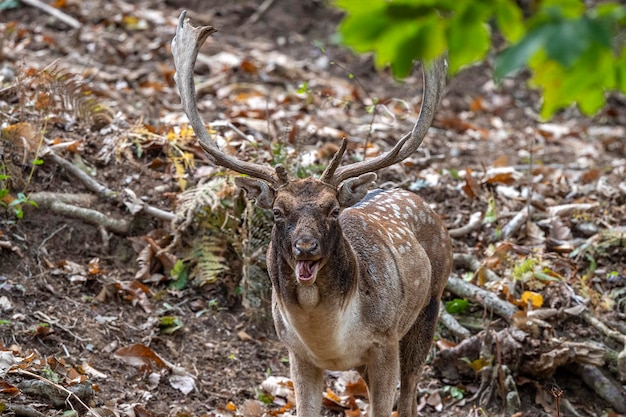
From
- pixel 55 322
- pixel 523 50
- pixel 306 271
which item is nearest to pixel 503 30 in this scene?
pixel 523 50

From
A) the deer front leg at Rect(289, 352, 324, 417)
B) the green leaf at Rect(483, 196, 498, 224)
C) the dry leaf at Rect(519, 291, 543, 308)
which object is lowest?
the dry leaf at Rect(519, 291, 543, 308)

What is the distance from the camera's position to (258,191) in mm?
6102

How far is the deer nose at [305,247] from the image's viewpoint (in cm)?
535

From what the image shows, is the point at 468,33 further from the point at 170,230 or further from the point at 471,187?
the point at 471,187

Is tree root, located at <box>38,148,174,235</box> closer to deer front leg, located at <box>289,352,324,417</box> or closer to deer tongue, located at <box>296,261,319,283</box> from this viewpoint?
deer front leg, located at <box>289,352,324,417</box>

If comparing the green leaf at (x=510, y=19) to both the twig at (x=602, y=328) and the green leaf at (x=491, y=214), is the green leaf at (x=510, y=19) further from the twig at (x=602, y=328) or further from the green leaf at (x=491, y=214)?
the green leaf at (x=491, y=214)

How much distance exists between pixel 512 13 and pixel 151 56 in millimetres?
10686

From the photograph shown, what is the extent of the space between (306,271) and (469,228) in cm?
392

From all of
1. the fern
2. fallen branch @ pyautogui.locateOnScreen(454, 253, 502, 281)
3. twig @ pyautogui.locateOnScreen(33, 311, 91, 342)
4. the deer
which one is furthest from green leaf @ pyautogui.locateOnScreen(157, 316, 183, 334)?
fallen branch @ pyautogui.locateOnScreen(454, 253, 502, 281)

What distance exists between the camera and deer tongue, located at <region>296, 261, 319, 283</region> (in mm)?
5422

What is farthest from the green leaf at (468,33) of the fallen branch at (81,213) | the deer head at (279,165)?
the fallen branch at (81,213)

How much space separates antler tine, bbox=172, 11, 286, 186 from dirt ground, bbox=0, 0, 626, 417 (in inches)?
69.3

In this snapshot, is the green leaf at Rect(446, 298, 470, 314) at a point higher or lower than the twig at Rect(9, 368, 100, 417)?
lower

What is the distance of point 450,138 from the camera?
1188 cm
